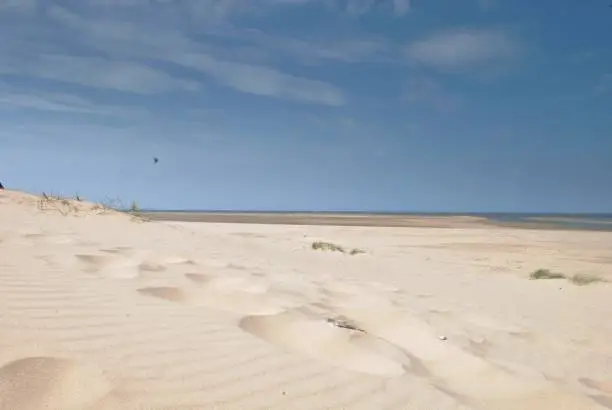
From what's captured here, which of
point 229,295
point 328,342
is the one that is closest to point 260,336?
point 328,342

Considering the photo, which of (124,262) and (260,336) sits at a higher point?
(124,262)

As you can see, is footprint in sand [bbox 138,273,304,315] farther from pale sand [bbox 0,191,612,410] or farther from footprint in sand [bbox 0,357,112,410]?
footprint in sand [bbox 0,357,112,410]

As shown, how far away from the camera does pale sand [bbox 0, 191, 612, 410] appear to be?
175cm

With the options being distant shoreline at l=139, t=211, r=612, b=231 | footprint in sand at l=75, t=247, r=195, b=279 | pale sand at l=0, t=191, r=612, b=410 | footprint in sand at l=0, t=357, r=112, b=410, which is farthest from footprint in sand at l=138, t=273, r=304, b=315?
distant shoreline at l=139, t=211, r=612, b=231

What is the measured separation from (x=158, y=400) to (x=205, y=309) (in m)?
1.24

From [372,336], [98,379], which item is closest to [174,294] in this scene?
[372,336]

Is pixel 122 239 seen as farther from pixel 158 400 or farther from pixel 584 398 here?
pixel 584 398

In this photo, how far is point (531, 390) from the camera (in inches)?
90.4

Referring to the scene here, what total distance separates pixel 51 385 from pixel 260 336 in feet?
3.68

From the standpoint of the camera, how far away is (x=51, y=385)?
1.59 meters

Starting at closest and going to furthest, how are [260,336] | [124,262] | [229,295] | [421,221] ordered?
[260,336] < [229,295] < [124,262] < [421,221]

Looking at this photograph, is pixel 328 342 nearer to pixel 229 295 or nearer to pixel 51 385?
pixel 229 295

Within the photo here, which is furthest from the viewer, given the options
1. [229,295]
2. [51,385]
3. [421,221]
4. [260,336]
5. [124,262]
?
[421,221]

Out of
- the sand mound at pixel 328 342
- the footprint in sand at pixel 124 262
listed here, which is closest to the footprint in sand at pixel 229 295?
the sand mound at pixel 328 342
